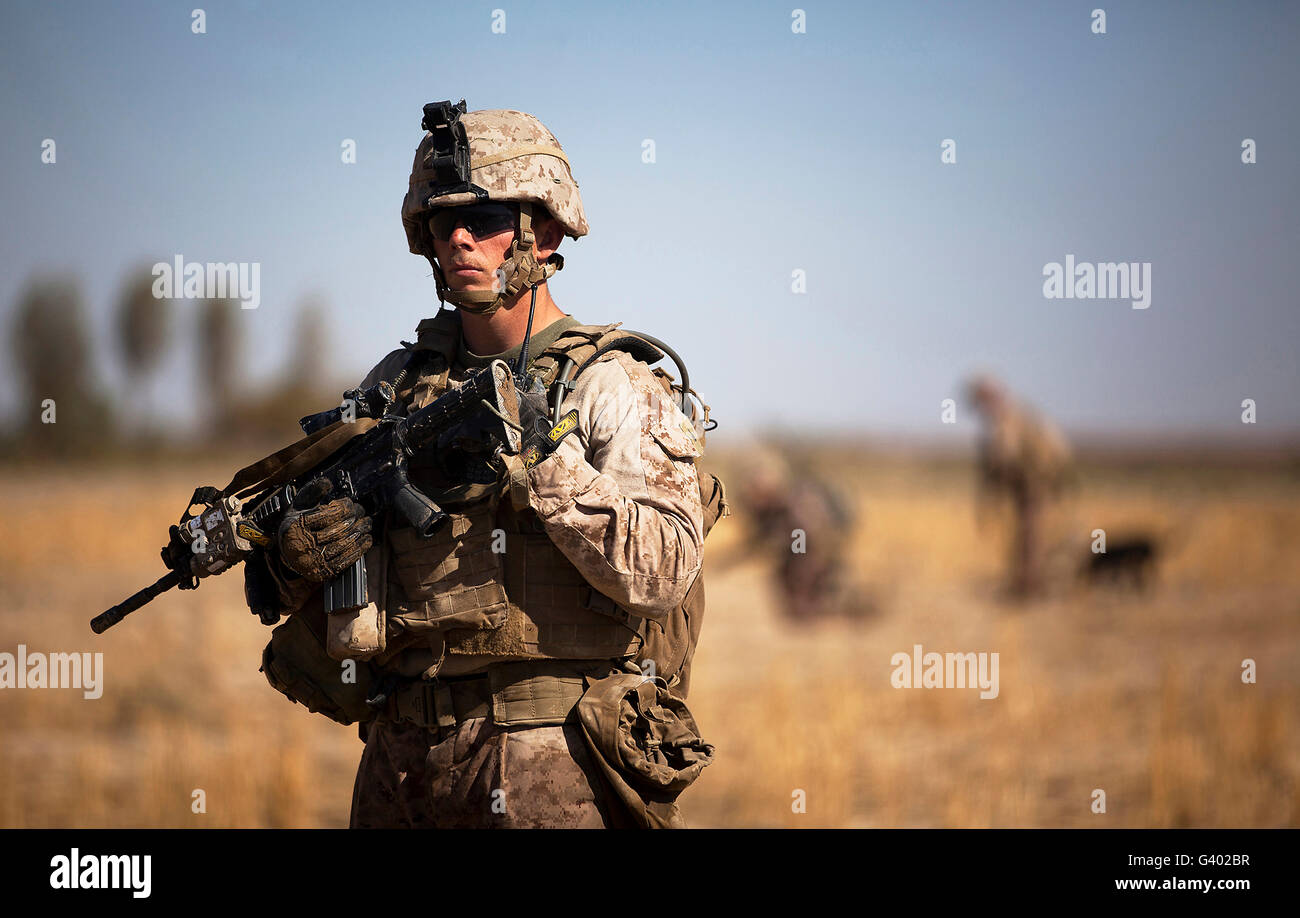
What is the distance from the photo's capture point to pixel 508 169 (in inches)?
150

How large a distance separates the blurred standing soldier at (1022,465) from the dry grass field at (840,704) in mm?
607

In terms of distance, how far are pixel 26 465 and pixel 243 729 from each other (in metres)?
13.9

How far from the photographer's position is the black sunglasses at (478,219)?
3.82 metres

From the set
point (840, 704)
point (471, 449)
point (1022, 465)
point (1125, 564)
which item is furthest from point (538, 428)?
point (1125, 564)

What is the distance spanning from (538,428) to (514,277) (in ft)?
2.27

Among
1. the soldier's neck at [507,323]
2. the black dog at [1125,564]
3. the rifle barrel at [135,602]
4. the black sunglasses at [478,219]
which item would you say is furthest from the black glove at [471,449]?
the black dog at [1125,564]

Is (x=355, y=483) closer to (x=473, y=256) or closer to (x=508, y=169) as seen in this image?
(x=473, y=256)

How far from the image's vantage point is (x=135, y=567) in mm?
16828

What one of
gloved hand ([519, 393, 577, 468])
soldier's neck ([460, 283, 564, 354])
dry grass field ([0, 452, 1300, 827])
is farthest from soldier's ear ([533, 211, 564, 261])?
dry grass field ([0, 452, 1300, 827])
